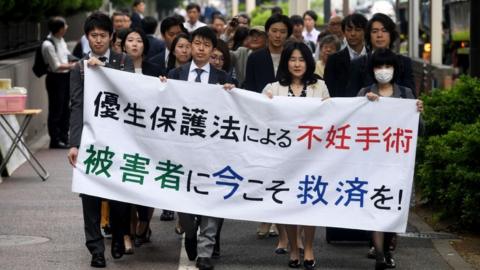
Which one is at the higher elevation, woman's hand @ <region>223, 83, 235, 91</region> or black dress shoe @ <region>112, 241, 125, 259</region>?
woman's hand @ <region>223, 83, 235, 91</region>

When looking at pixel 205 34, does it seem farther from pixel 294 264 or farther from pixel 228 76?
pixel 294 264

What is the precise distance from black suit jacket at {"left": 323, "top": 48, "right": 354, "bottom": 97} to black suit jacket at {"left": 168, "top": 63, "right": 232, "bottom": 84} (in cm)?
138

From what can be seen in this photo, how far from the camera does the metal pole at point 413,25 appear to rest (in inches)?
755

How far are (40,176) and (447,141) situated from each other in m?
5.81

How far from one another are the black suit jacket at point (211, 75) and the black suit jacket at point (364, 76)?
1.16 metres

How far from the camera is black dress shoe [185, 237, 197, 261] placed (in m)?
9.49

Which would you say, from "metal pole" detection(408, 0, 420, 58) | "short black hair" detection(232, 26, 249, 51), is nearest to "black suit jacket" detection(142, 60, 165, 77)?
"short black hair" detection(232, 26, 249, 51)

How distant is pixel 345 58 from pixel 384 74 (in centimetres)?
156

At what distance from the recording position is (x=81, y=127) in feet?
30.6

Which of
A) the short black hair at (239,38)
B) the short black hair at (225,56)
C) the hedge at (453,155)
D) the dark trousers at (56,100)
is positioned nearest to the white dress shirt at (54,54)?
the dark trousers at (56,100)

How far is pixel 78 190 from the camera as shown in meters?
9.10

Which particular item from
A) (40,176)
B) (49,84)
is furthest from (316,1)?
(40,176)

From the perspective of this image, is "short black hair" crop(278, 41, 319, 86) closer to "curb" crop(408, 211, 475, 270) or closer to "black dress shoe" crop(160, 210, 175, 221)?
"curb" crop(408, 211, 475, 270)

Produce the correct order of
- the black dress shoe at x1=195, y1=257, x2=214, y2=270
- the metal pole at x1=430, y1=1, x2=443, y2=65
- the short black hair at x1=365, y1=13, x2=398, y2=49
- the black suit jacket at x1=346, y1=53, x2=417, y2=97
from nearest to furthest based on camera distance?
the black dress shoe at x1=195, y1=257, x2=214, y2=270 < the black suit jacket at x1=346, y1=53, x2=417, y2=97 < the short black hair at x1=365, y1=13, x2=398, y2=49 < the metal pole at x1=430, y1=1, x2=443, y2=65
